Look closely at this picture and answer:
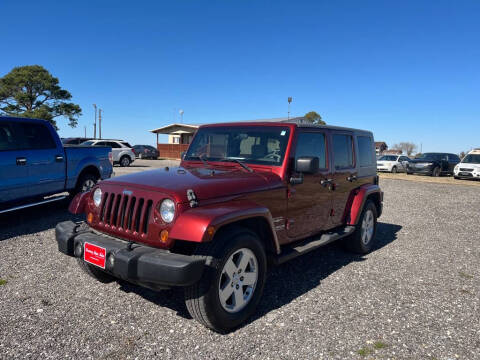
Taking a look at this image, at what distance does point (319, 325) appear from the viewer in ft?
10.0

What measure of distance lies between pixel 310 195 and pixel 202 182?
5.00 ft

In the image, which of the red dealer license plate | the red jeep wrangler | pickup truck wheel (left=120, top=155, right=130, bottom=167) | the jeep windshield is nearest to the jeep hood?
the red jeep wrangler

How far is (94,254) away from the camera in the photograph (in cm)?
287

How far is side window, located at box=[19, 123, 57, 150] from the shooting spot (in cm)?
612

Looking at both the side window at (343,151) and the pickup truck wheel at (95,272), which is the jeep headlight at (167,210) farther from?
the side window at (343,151)

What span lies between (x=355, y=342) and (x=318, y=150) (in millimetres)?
2240

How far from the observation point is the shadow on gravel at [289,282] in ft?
11.1

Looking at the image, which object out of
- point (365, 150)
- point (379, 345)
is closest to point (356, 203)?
point (365, 150)

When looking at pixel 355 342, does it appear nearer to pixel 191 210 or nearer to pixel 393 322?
pixel 393 322

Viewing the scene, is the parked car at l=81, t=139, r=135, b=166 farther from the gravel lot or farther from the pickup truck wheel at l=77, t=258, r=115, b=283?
the pickup truck wheel at l=77, t=258, r=115, b=283

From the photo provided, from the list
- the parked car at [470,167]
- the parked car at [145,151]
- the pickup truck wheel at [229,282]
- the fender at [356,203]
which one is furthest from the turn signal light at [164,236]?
the parked car at [145,151]

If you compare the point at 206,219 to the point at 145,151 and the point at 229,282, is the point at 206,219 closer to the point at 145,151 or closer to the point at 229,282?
the point at 229,282

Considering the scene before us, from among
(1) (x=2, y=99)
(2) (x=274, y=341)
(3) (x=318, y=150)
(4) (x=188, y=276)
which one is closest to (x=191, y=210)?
(4) (x=188, y=276)

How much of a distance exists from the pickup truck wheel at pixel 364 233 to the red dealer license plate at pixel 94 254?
140 inches
